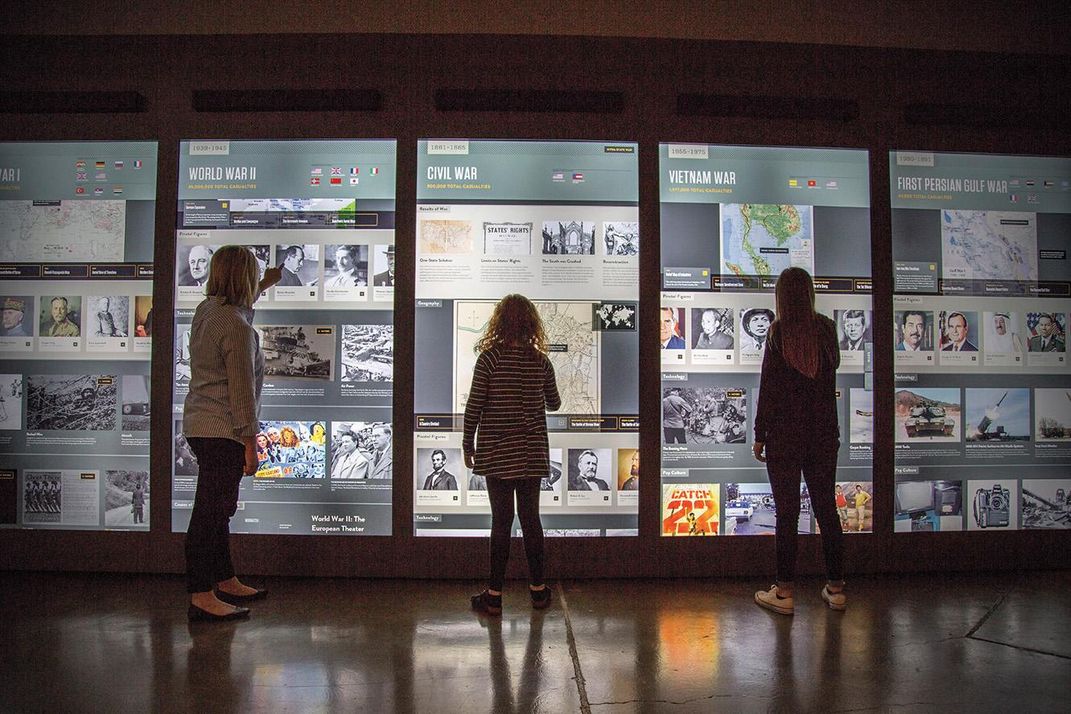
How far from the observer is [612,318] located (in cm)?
436

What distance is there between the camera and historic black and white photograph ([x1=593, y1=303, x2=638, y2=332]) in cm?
435

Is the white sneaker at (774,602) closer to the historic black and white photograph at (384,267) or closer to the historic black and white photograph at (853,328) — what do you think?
the historic black and white photograph at (853,328)

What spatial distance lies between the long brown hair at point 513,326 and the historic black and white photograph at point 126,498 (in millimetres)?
2711

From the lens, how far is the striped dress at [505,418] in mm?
3576

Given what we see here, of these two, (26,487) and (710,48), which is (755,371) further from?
(26,487)

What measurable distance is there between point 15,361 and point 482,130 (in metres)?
3.71

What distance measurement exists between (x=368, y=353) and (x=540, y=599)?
78.0 inches

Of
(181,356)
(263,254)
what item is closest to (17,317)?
(181,356)

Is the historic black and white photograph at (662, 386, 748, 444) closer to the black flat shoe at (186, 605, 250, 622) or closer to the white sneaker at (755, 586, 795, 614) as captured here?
the white sneaker at (755, 586, 795, 614)

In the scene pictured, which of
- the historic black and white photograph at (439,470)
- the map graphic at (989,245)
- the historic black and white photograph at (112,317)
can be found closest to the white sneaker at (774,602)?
the historic black and white photograph at (439,470)

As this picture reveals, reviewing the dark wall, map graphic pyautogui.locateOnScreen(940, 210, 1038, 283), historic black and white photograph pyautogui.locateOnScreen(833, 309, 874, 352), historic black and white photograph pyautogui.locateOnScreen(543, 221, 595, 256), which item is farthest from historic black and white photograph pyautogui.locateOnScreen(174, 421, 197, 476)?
map graphic pyautogui.locateOnScreen(940, 210, 1038, 283)

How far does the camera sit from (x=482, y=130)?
4.39 m

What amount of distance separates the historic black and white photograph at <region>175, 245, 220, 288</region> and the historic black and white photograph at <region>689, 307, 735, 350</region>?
3402mm

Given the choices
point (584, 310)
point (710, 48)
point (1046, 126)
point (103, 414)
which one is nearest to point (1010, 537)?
point (1046, 126)
